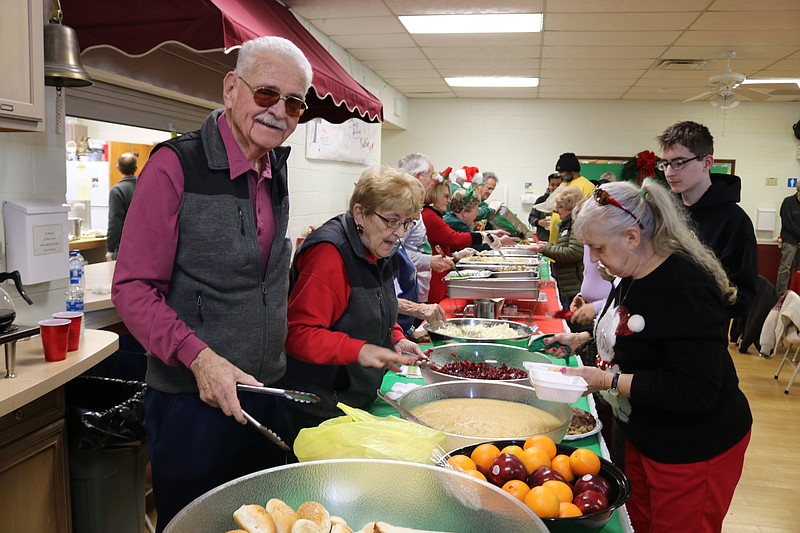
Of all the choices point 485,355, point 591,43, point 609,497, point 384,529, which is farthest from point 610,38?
point 384,529

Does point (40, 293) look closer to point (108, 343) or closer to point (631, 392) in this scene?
point (108, 343)

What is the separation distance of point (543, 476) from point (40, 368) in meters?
1.61

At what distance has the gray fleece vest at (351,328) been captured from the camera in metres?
1.80

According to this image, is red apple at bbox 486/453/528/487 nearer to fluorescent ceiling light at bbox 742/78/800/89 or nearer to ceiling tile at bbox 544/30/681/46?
ceiling tile at bbox 544/30/681/46

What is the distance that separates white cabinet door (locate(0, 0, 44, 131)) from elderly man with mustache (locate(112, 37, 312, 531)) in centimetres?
82

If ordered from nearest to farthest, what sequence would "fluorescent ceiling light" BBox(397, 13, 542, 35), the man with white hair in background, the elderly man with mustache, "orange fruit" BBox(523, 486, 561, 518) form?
"orange fruit" BBox(523, 486, 561, 518), the elderly man with mustache, the man with white hair in background, "fluorescent ceiling light" BBox(397, 13, 542, 35)

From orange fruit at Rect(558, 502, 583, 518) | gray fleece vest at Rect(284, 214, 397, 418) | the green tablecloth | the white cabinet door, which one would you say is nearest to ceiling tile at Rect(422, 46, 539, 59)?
the green tablecloth

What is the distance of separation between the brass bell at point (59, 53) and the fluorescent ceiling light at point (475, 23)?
3650 millimetres

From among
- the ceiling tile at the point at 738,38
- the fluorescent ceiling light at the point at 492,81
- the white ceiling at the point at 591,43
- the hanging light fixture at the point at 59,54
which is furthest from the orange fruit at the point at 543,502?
the fluorescent ceiling light at the point at 492,81

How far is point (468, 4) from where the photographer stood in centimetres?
510

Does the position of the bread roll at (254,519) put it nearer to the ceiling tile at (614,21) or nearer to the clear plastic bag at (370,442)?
the clear plastic bag at (370,442)

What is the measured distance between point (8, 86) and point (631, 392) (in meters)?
2.03

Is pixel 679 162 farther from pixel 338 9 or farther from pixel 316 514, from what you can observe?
pixel 338 9

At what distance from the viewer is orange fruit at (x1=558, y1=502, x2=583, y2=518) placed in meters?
1.09
